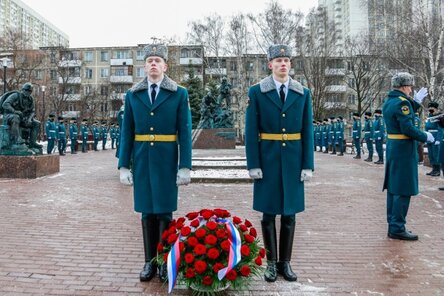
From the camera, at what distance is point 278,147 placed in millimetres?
3809

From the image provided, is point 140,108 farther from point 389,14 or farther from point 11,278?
point 389,14

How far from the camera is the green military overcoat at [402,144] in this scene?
5.20 m

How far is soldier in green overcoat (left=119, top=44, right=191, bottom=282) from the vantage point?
3807 millimetres

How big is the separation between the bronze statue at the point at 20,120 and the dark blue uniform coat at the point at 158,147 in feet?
30.3

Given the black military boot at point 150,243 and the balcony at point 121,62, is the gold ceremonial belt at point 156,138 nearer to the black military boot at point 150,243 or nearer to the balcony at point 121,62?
the black military boot at point 150,243

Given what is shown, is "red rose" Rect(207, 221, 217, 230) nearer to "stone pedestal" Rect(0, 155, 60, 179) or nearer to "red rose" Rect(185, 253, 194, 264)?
"red rose" Rect(185, 253, 194, 264)

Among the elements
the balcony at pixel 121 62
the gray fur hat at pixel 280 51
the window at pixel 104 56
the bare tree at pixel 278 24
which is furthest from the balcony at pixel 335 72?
the gray fur hat at pixel 280 51

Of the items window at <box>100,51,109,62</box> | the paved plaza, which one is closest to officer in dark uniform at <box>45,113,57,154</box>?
the paved plaza

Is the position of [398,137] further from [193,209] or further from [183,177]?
[193,209]

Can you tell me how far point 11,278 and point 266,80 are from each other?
3.19m

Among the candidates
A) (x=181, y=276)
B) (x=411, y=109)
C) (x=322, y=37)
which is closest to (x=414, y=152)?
(x=411, y=109)

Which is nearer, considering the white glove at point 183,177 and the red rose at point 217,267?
the red rose at point 217,267

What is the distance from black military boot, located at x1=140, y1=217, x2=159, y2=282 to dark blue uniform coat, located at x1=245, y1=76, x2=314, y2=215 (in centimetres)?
105

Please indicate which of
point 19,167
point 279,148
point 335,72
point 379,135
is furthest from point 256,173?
point 335,72
